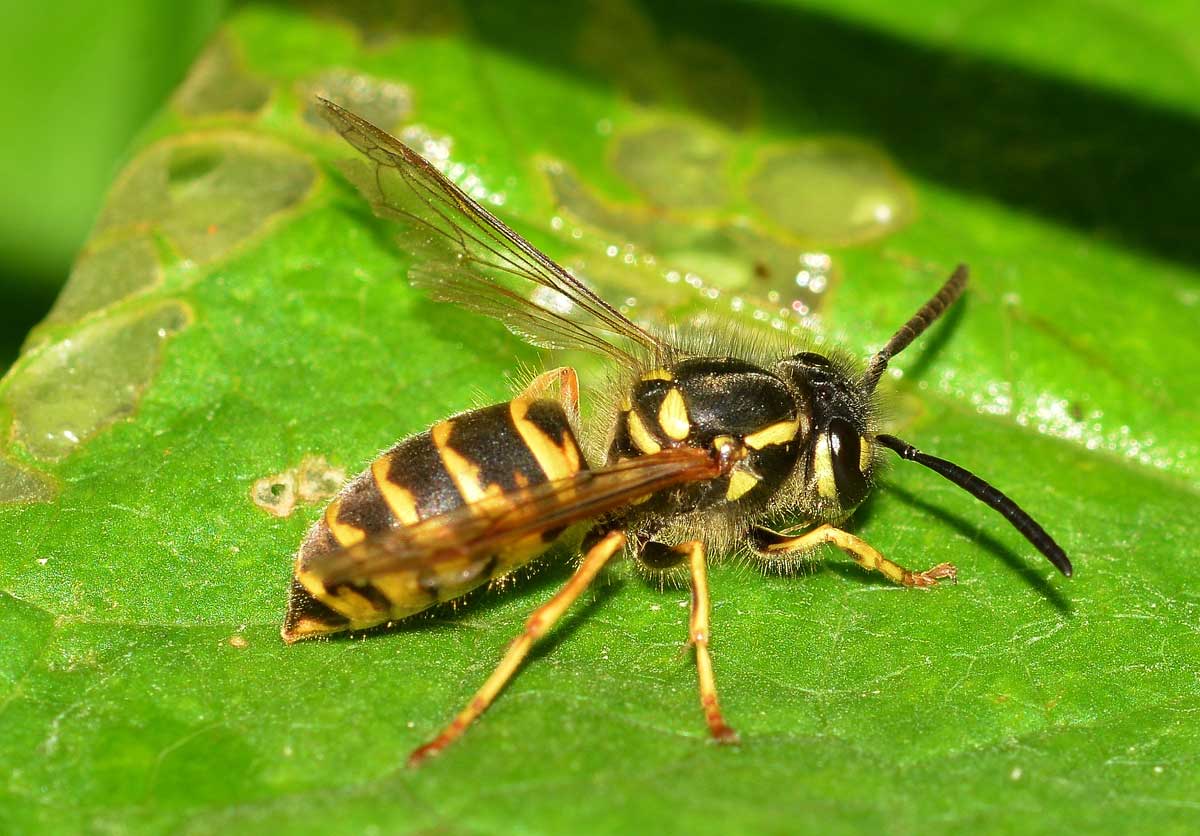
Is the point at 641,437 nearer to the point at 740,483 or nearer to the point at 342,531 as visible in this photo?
the point at 740,483

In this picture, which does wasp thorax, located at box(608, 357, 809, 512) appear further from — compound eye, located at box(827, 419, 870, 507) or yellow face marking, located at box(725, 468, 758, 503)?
compound eye, located at box(827, 419, 870, 507)

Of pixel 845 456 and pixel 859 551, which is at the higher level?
→ pixel 845 456

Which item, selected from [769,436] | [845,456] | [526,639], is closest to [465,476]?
[526,639]

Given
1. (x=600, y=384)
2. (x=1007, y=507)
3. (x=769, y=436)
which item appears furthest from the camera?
(x=600, y=384)

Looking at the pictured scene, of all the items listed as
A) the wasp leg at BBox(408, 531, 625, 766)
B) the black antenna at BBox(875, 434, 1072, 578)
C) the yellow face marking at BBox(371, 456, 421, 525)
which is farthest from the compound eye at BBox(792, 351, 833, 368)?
the yellow face marking at BBox(371, 456, 421, 525)

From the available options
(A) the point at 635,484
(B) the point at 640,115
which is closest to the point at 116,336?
(A) the point at 635,484

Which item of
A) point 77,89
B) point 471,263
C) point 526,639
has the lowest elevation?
point 526,639

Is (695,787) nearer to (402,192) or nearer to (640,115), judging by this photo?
(402,192)

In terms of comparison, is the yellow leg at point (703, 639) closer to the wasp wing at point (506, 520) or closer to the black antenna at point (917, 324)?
the wasp wing at point (506, 520)
